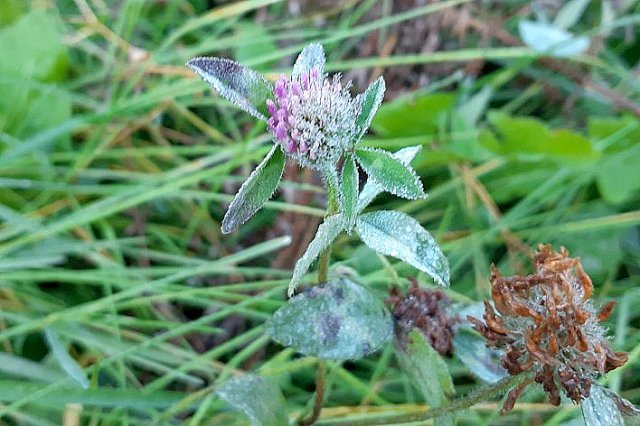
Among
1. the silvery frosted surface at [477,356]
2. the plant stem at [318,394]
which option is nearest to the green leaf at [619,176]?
the silvery frosted surface at [477,356]

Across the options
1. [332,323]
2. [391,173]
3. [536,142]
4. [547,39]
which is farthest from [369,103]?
[547,39]

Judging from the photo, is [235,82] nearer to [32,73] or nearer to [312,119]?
[312,119]

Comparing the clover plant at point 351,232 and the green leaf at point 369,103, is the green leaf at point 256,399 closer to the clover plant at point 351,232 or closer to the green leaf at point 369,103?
the clover plant at point 351,232

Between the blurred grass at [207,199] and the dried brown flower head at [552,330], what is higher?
the blurred grass at [207,199]

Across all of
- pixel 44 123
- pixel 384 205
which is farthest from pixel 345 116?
pixel 44 123

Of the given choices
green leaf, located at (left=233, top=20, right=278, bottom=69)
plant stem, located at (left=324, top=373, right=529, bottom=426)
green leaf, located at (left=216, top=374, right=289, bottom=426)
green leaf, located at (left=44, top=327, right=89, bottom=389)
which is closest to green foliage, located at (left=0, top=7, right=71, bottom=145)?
A: green leaf, located at (left=233, top=20, right=278, bottom=69)

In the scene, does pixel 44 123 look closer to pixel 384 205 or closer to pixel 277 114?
pixel 384 205

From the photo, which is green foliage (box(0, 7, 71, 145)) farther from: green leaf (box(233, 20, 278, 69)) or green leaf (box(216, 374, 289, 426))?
green leaf (box(216, 374, 289, 426))
